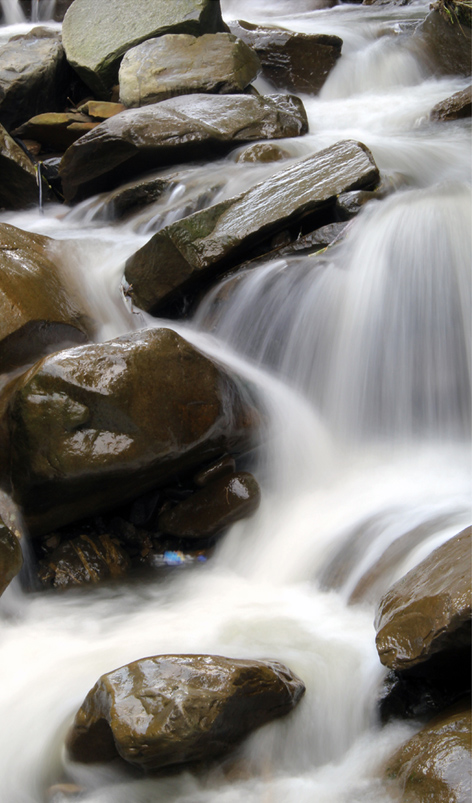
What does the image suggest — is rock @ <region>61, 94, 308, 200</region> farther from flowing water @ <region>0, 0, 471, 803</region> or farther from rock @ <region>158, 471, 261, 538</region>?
rock @ <region>158, 471, 261, 538</region>

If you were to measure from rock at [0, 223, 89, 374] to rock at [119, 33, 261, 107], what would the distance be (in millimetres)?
4426

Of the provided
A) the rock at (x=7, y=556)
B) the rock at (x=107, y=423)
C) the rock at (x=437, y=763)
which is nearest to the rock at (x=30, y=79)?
the rock at (x=107, y=423)

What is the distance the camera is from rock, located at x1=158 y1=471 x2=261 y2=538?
149 inches

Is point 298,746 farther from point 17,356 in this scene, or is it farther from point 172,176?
point 172,176

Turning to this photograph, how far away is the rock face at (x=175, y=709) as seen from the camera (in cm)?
210

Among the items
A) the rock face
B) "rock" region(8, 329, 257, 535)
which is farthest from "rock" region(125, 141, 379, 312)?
the rock face

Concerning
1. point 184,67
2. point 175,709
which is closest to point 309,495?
point 175,709

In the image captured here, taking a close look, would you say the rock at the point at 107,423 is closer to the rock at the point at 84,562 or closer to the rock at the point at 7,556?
the rock at the point at 84,562

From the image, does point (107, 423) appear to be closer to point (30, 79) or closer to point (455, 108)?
point (455, 108)

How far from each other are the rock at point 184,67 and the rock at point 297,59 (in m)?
1.06

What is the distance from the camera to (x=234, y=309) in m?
4.86

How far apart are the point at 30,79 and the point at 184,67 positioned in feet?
7.48

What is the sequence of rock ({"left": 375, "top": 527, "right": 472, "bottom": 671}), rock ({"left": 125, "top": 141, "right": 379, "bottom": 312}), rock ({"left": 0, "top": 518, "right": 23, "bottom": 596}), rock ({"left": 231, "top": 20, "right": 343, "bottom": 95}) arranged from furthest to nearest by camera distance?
rock ({"left": 231, "top": 20, "right": 343, "bottom": 95}), rock ({"left": 125, "top": 141, "right": 379, "bottom": 312}), rock ({"left": 0, "top": 518, "right": 23, "bottom": 596}), rock ({"left": 375, "top": 527, "right": 472, "bottom": 671})

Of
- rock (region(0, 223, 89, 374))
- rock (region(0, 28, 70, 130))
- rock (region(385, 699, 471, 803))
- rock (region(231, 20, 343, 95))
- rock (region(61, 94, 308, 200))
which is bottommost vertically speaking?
rock (region(385, 699, 471, 803))
